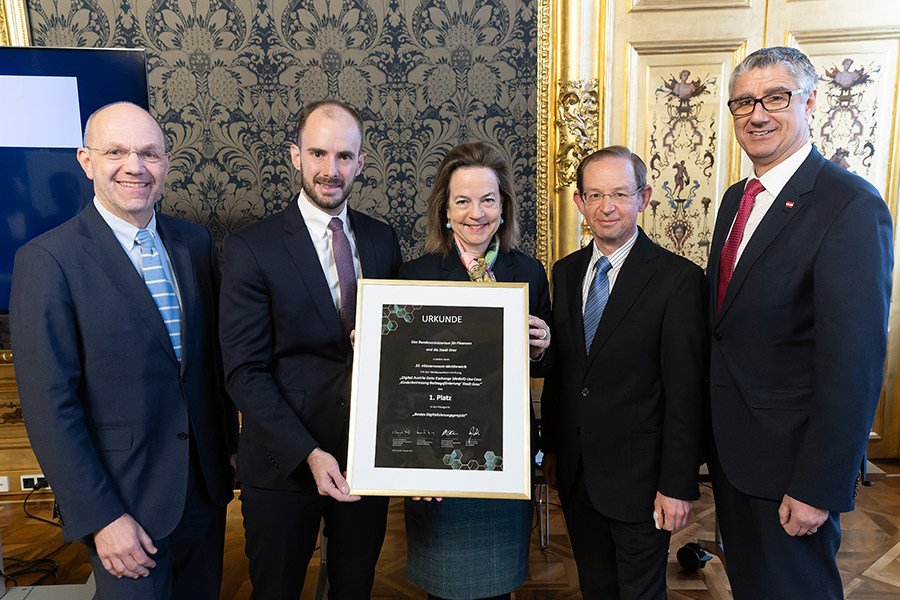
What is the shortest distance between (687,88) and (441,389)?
9.40 feet

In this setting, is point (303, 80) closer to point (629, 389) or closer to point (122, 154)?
point (122, 154)

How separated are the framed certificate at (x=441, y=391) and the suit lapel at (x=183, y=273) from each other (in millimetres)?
551

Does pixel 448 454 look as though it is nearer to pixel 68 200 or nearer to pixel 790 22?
pixel 68 200

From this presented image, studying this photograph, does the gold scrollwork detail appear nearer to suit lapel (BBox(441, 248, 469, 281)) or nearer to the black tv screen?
suit lapel (BBox(441, 248, 469, 281))

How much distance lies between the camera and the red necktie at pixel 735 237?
1.60m

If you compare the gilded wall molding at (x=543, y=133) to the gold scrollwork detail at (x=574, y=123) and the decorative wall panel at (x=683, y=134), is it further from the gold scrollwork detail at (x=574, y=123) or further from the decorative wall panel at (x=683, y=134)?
the decorative wall panel at (x=683, y=134)

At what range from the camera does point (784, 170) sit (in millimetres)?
1537

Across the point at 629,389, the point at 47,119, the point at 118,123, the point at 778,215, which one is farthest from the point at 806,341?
the point at 47,119

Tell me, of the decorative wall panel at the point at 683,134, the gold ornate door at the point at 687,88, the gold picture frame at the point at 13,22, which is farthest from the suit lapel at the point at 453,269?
the gold picture frame at the point at 13,22

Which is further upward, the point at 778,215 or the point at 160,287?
the point at 778,215

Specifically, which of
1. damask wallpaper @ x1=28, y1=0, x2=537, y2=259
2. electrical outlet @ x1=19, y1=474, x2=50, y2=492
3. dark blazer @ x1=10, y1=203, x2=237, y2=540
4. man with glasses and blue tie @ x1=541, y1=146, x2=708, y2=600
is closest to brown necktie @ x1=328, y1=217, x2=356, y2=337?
dark blazer @ x1=10, y1=203, x2=237, y2=540

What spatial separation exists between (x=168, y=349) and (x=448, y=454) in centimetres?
86

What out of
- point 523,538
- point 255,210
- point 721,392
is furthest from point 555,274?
point 255,210

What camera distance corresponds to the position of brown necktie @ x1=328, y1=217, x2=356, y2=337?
1708 millimetres
